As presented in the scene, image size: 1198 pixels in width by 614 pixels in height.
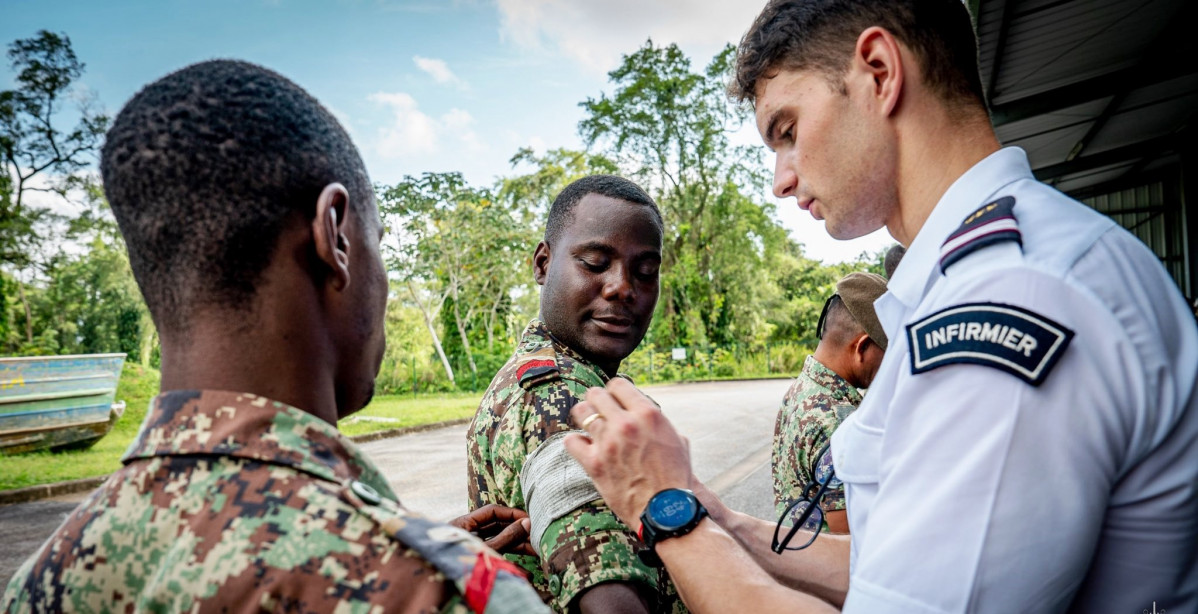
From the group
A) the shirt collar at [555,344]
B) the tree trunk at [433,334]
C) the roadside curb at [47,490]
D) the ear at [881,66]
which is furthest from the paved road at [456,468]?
the tree trunk at [433,334]

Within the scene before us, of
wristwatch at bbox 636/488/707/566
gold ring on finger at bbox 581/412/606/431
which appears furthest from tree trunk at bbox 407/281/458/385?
wristwatch at bbox 636/488/707/566

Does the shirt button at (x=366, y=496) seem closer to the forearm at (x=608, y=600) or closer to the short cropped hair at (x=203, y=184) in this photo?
the short cropped hair at (x=203, y=184)

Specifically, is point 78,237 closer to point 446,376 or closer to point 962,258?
point 446,376

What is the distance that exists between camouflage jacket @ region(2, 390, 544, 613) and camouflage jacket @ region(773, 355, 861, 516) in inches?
81.7

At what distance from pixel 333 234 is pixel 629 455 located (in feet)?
2.28

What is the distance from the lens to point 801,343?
29172 mm

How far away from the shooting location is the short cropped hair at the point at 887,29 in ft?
4.49

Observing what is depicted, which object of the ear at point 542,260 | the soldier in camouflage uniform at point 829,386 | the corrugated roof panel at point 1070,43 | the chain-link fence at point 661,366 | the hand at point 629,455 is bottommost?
the chain-link fence at point 661,366

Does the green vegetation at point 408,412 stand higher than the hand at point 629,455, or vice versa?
the hand at point 629,455

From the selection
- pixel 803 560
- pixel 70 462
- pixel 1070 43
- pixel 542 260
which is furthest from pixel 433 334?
pixel 803 560

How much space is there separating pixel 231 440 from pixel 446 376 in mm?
21899

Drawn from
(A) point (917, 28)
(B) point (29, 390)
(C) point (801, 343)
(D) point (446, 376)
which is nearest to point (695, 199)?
(C) point (801, 343)

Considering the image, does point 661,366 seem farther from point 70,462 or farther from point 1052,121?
point 70,462

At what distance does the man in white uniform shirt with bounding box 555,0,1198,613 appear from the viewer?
939 mm
